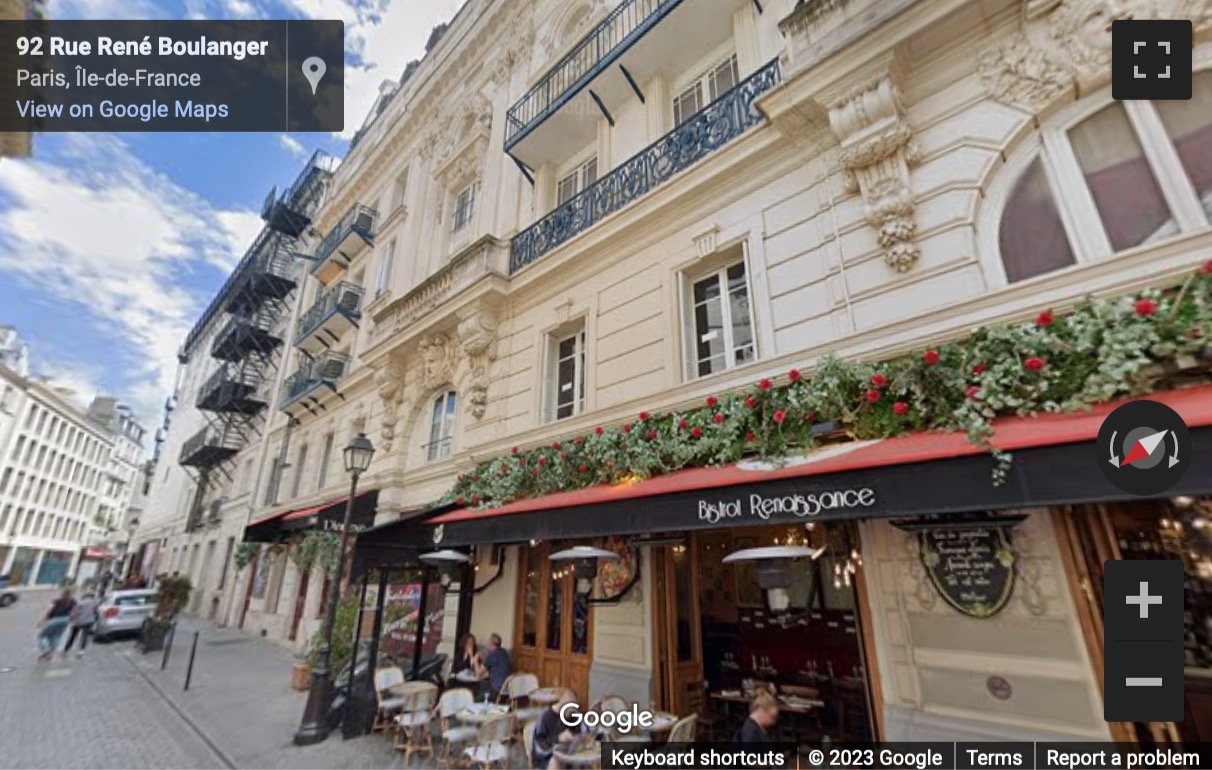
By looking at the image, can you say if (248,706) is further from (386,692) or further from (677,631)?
(677,631)

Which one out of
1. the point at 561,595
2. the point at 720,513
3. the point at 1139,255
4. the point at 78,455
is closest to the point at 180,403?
the point at 78,455

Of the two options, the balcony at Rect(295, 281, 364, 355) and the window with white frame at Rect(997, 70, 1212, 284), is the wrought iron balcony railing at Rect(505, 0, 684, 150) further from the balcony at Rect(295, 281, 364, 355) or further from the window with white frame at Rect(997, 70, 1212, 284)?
the balcony at Rect(295, 281, 364, 355)

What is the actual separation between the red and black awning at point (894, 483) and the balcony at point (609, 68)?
812 cm

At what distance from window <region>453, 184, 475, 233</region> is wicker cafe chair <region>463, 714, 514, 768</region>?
38.8ft

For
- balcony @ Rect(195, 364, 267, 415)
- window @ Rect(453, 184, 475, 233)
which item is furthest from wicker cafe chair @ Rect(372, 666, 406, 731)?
balcony @ Rect(195, 364, 267, 415)

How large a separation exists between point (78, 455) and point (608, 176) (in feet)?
250

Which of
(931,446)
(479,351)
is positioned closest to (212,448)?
(479,351)

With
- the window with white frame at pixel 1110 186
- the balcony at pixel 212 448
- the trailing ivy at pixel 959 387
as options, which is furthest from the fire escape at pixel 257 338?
the window with white frame at pixel 1110 186

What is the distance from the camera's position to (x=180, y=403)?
4053cm

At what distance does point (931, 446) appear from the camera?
3.96 meters

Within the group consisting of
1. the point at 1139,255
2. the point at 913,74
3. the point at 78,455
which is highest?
the point at 78,455

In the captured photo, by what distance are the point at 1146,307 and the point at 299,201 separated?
1200 inches

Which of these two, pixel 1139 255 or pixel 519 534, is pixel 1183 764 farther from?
pixel 519 534

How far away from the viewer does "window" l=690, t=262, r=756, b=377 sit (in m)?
7.20
